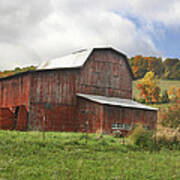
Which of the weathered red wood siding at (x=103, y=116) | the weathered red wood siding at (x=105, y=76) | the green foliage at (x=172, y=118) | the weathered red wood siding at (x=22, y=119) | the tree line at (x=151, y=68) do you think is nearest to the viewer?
the weathered red wood siding at (x=103, y=116)

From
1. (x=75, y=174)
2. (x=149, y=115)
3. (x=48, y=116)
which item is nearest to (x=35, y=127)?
(x=48, y=116)

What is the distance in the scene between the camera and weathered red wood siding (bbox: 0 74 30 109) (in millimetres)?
26878

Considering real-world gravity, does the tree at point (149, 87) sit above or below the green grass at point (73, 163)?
above

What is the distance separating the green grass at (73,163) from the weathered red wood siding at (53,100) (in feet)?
37.0

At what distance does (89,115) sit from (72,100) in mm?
2242

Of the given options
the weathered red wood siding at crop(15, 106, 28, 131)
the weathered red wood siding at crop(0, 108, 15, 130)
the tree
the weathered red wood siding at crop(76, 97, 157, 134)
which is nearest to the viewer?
the weathered red wood siding at crop(76, 97, 157, 134)

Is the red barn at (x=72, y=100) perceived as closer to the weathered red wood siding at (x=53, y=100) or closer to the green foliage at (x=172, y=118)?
the weathered red wood siding at (x=53, y=100)

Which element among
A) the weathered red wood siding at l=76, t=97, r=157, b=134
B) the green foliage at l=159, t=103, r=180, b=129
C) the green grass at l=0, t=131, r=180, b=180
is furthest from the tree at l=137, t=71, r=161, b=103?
the green grass at l=0, t=131, r=180, b=180

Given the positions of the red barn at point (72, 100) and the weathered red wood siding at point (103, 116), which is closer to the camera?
the weathered red wood siding at point (103, 116)

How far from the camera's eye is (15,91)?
28922 mm

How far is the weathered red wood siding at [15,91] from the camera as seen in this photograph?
2688 cm

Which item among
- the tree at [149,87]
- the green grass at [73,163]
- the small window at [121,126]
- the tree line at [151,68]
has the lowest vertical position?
the green grass at [73,163]

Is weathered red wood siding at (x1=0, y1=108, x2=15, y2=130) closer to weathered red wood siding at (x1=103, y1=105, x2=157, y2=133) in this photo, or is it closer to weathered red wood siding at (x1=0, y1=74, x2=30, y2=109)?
weathered red wood siding at (x1=0, y1=74, x2=30, y2=109)

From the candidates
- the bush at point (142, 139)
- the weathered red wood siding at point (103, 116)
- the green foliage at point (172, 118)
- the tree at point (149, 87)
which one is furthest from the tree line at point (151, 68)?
the bush at point (142, 139)
